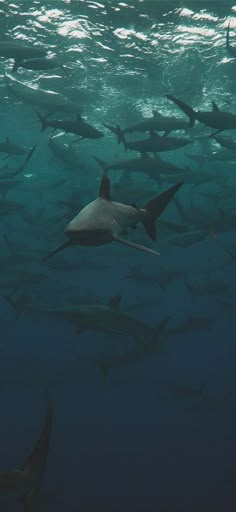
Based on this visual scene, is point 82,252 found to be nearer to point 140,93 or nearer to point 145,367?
point 145,367

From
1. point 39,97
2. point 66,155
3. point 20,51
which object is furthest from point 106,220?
point 39,97

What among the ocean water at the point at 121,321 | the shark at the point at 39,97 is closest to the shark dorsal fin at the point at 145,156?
the ocean water at the point at 121,321

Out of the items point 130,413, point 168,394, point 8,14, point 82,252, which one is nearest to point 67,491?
point 130,413

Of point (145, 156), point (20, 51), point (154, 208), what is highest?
point (20, 51)

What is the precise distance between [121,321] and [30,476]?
21.8 feet

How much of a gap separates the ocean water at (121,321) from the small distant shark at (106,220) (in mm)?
4484

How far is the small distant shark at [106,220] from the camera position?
124 inches

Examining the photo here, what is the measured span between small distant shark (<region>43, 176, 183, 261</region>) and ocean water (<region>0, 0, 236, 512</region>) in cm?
448

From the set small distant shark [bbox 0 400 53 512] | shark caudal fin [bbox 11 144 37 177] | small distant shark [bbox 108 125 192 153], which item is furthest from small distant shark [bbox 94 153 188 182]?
small distant shark [bbox 0 400 53 512]

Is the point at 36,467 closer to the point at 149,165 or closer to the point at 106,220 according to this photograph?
the point at 106,220

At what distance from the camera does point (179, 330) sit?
661 inches

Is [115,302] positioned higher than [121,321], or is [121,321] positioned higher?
[115,302]

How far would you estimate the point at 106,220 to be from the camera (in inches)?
131

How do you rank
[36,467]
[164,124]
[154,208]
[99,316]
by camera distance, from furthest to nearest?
[164,124]
[99,316]
[154,208]
[36,467]
